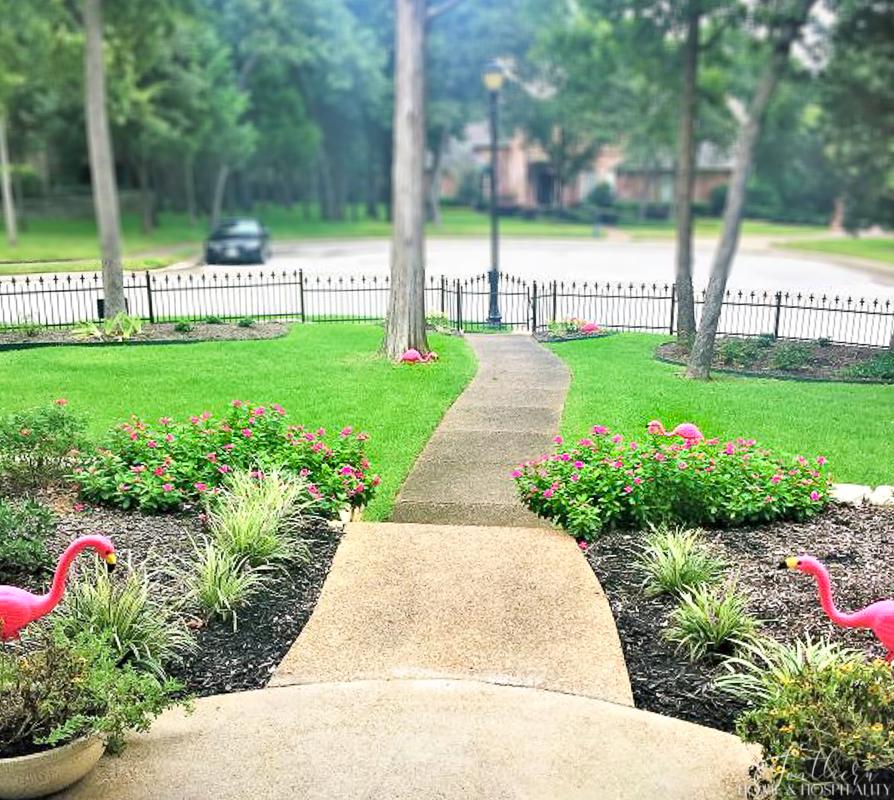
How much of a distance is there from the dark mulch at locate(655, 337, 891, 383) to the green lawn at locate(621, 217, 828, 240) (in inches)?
173

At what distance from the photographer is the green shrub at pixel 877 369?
11648mm

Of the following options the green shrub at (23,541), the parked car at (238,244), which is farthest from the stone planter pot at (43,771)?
the parked car at (238,244)

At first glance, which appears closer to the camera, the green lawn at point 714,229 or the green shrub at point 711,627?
the green shrub at point 711,627

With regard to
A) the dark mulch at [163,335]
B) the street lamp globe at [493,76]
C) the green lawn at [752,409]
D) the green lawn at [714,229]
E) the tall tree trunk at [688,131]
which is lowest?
the dark mulch at [163,335]

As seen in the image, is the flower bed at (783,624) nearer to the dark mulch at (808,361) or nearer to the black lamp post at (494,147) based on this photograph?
the dark mulch at (808,361)

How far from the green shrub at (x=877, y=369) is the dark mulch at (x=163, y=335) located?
8188mm

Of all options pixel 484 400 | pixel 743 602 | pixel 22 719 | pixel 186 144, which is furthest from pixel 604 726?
pixel 186 144

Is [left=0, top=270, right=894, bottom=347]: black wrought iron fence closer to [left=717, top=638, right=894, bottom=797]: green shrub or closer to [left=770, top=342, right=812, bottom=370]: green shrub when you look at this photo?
[left=770, top=342, right=812, bottom=370]: green shrub

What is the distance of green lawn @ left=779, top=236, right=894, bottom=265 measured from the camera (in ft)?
23.0

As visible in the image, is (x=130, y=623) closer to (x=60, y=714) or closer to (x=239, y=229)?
(x=60, y=714)

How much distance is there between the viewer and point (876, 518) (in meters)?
6.83

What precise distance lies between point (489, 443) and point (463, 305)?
9.00 meters

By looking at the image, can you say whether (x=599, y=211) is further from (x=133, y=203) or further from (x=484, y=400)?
(x=133, y=203)

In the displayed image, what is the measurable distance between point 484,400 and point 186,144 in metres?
15.7
